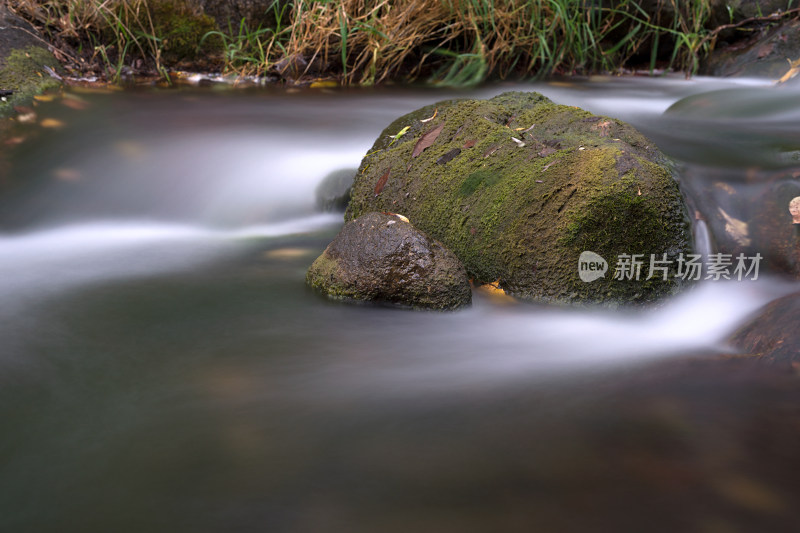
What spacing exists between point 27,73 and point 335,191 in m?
3.08

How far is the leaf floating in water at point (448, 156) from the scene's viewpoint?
2764mm

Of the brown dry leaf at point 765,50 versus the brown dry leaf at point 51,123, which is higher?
the brown dry leaf at point 765,50

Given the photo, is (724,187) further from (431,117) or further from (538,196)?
(431,117)

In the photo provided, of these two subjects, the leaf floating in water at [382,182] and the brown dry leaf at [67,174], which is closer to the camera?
the leaf floating in water at [382,182]

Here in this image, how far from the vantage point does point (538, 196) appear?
2348 millimetres

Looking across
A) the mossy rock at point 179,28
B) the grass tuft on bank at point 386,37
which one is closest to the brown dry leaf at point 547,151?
the grass tuft on bank at point 386,37

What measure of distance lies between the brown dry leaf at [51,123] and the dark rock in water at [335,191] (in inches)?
72.3

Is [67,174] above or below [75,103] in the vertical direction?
below

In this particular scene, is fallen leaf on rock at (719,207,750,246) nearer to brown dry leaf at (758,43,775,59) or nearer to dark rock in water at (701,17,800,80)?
dark rock in water at (701,17,800,80)

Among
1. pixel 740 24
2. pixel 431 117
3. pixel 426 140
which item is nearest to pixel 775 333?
pixel 426 140

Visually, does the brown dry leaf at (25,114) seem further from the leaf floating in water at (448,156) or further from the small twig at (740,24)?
the small twig at (740,24)

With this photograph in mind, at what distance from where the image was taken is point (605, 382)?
6.08 ft

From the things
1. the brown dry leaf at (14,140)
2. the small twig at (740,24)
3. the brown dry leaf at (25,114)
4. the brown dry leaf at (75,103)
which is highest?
the small twig at (740,24)

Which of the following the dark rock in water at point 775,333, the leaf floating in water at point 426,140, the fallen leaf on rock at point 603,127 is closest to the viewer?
the dark rock in water at point 775,333
